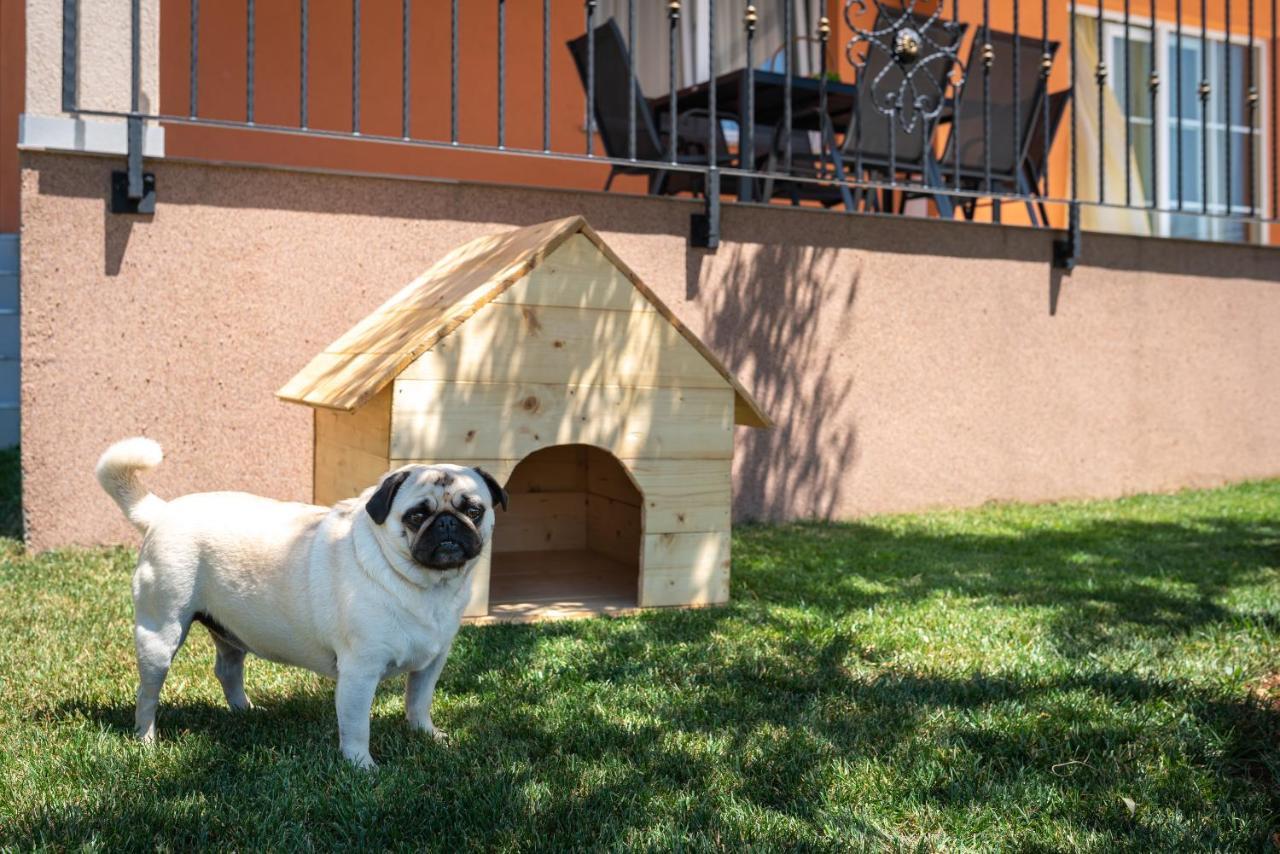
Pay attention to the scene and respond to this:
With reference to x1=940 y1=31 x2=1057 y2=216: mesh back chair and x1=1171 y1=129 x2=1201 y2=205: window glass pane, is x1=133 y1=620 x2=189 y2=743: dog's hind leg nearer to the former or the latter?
x1=940 y1=31 x2=1057 y2=216: mesh back chair

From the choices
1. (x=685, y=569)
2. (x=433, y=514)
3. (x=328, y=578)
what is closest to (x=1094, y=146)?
(x=685, y=569)

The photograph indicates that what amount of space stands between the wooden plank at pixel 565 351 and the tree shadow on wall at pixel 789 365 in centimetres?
191

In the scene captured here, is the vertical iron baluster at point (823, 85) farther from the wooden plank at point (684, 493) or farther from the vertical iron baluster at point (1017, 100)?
the wooden plank at point (684, 493)

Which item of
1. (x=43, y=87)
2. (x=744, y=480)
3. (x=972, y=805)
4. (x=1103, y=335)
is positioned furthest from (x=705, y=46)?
(x=972, y=805)

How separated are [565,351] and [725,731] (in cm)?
177

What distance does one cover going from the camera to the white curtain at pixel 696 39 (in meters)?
10.3

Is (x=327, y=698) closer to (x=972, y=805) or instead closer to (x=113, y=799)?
(x=113, y=799)

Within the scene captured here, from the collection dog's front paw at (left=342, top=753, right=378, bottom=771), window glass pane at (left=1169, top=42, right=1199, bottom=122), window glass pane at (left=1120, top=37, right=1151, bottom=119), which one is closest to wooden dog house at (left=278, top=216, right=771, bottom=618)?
dog's front paw at (left=342, top=753, right=378, bottom=771)

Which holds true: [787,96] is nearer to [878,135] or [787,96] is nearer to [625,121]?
[878,135]

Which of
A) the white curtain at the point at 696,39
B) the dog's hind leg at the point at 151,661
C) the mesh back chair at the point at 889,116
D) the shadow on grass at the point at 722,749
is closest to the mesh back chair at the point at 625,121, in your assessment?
the mesh back chair at the point at 889,116

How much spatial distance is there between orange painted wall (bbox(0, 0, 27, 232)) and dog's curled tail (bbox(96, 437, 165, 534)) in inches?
269

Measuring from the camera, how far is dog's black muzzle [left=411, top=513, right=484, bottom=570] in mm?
2842

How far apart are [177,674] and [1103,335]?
20.8 ft

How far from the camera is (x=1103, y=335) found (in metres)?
7.83
